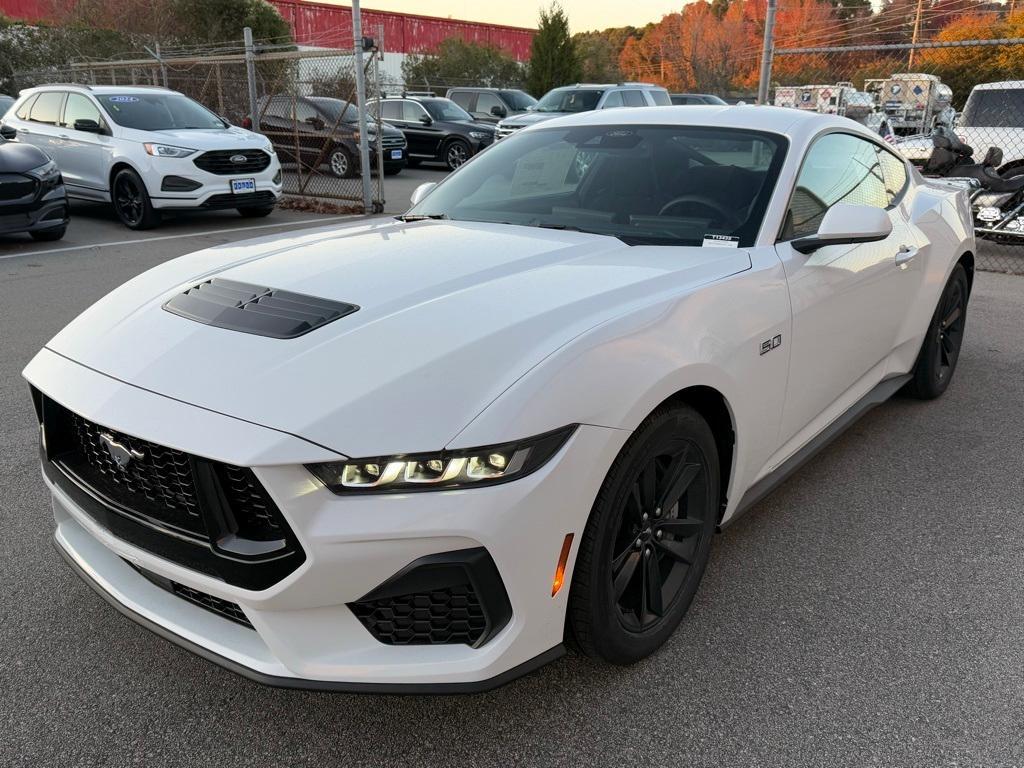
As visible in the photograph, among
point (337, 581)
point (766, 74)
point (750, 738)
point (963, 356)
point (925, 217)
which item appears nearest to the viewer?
point (337, 581)

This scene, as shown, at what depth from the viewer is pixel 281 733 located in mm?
2129

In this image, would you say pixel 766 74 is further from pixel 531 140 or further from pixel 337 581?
pixel 337 581

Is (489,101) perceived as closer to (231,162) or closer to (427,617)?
(231,162)

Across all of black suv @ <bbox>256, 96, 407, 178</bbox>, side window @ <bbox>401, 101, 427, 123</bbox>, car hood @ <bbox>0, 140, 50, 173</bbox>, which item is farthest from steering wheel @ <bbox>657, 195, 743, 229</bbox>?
side window @ <bbox>401, 101, 427, 123</bbox>

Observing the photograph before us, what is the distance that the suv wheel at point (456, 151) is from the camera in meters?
17.6

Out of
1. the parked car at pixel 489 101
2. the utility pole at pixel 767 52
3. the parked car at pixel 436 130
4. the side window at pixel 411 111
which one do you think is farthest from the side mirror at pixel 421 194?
the parked car at pixel 489 101

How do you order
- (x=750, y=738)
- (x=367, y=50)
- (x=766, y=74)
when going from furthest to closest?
(x=367, y=50), (x=766, y=74), (x=750, y=738)

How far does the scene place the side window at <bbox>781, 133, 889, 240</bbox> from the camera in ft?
10.0

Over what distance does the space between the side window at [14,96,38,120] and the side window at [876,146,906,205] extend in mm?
11252

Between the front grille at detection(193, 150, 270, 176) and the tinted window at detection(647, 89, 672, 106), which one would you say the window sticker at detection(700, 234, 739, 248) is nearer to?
the front grille at detection(193, 150, 270, 176)

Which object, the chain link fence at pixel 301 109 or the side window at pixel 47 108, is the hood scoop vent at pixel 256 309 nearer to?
the chain link fence at pixel 301 109

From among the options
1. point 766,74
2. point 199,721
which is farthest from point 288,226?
point 199,721

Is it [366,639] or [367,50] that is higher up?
[367,50]

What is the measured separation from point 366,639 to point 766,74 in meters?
9.90
